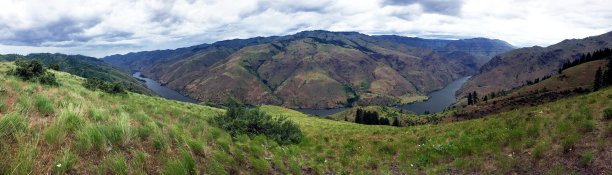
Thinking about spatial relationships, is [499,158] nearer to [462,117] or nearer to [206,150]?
[206,150]

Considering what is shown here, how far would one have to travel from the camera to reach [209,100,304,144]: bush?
66.1 ft

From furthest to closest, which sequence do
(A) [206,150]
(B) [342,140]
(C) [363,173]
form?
(B) [342,140] < (C) [363,173] < (A) [206,150]

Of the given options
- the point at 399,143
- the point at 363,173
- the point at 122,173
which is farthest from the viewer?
the point at 399,143

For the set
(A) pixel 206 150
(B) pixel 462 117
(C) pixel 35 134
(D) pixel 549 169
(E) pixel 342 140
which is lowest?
(B) pixel 462 117

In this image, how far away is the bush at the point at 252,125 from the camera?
2016cm

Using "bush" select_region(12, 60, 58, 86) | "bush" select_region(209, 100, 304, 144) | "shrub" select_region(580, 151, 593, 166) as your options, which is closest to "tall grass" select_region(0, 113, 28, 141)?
"bush" select_region(209, 100, 304, 144)

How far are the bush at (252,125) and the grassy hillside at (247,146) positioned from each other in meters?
1.27

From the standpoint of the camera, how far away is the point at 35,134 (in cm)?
803

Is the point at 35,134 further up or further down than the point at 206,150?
further up

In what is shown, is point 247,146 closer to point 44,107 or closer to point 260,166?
point 260,166

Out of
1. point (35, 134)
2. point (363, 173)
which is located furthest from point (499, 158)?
point (35, 134)

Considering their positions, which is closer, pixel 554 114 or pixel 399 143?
pixel 554 114

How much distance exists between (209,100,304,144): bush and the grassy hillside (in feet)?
4.16

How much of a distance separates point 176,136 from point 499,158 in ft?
44.3
